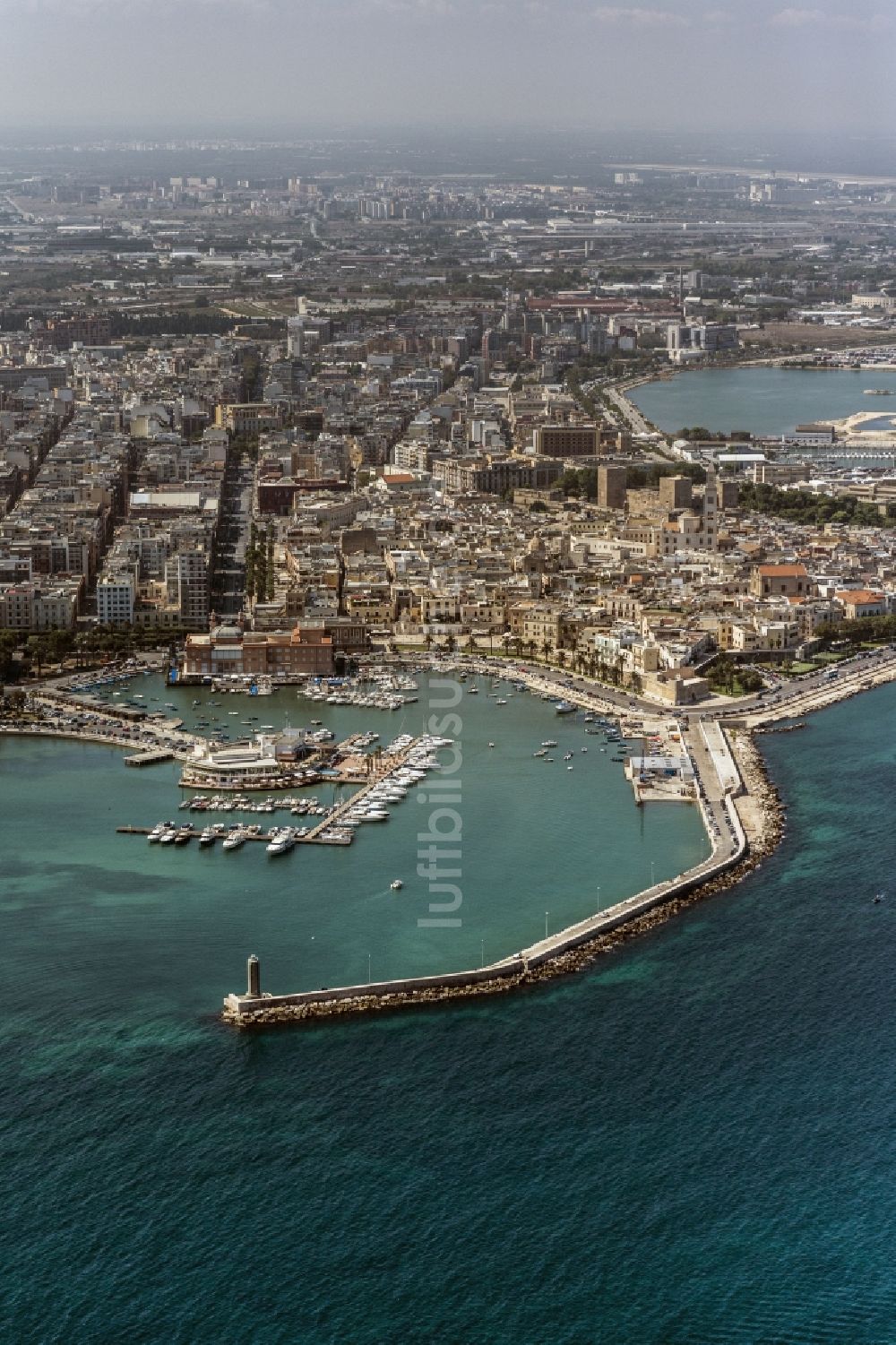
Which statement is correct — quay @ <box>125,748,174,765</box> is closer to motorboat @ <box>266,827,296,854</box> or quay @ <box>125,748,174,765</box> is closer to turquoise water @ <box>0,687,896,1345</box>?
motorboat @ <box>266,827,296,854</box>

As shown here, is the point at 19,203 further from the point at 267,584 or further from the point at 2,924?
the point at 2,924

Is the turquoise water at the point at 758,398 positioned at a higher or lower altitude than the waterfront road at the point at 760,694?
higher

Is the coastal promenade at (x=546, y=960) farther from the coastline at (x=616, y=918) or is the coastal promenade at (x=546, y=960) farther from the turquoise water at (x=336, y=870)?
the turquoise water at (x=336, y=870)

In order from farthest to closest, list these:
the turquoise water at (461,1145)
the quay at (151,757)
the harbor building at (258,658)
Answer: the harbor building at (258,658) < the quay at (151,757) < the turquoise water at (461,1145)

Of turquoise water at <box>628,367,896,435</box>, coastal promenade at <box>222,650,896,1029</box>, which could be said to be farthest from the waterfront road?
turquoise water at <box>628,367,896,435</box>

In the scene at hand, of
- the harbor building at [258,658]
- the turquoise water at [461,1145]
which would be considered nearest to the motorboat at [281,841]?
the turquoise water at [461,1145]

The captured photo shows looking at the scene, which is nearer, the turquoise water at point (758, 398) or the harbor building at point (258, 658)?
the harbor building at point (258, 658)

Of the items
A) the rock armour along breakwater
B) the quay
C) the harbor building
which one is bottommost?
the rock armour along breakwater
